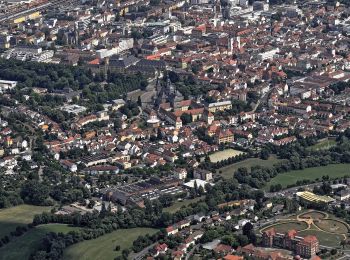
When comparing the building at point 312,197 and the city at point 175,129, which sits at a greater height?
the building at point 312,197

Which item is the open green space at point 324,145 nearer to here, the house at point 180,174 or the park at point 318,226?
the house at point 180,174

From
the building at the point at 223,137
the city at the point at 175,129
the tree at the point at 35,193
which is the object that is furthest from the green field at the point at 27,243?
the building at the point at 223,137

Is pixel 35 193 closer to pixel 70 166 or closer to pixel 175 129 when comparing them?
pixel 70 166

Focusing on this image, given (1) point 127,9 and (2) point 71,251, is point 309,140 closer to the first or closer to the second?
(2) point 71,251

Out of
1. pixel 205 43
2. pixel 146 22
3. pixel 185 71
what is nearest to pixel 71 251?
pixel 185 71

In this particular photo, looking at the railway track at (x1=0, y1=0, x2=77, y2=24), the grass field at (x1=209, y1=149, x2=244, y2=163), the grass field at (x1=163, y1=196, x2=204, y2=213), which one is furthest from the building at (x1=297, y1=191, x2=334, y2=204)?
the railway track at (x1=0, y1=0, x2=77, y2=24)

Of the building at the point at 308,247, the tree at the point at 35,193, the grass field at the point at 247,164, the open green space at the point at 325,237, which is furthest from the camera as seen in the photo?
the grass field at the point at 247,164

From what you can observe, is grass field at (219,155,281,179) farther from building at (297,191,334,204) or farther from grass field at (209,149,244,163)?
building at (297,191,334,204)
